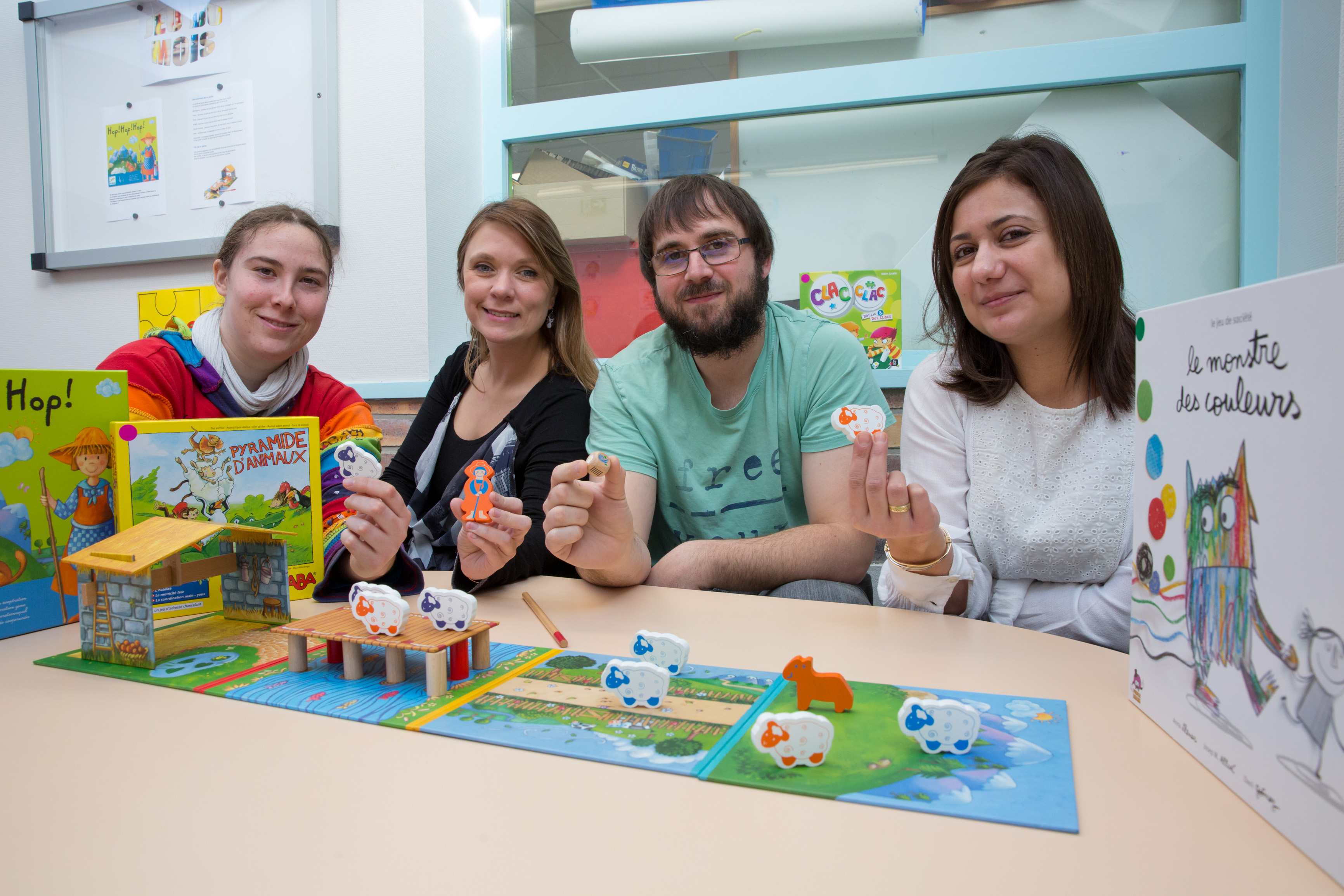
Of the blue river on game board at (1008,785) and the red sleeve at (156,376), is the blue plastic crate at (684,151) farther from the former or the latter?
the blue river on game board at (1008,785)

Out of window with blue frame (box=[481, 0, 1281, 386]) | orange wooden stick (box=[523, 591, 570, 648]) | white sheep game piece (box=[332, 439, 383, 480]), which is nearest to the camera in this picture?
orange wooden stick (box=[523, 591, 570, 648])

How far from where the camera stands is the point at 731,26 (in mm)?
2455

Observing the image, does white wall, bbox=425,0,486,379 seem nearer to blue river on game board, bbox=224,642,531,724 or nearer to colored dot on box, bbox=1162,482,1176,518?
blue river on game board, bbox=224,642,531,724

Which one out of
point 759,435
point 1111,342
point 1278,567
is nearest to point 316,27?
point 759,435

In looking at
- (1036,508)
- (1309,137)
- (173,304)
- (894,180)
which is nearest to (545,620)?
(1036,508)

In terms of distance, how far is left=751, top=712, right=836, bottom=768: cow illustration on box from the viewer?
2.03 ft

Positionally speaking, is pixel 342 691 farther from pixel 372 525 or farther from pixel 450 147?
pixel 450 147

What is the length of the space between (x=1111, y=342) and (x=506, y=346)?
1.28 m

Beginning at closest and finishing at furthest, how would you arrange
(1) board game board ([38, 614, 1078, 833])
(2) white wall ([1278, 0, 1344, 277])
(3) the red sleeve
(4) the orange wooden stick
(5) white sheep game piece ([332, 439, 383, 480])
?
(1) board game board ([38, 614, 1078, 833]) → (4) the orange wooden stick → (5) white sheep game piece ([332, 439, 383, 480]) → (3) the red sleeve → (2) white wall ([1278, 0, 1344, 277])

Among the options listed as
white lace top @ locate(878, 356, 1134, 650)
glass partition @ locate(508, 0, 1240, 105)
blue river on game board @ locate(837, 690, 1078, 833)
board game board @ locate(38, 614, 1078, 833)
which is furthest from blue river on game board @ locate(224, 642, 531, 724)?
glass partition @ locate(508, 0, 1240, 105)

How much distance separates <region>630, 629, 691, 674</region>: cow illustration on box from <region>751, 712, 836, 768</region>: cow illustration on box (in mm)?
204

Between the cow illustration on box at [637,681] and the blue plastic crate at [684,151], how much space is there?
6.95 ft

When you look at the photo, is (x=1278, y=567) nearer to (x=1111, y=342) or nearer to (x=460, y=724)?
(x=460, y=724)

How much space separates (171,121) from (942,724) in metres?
3.36
